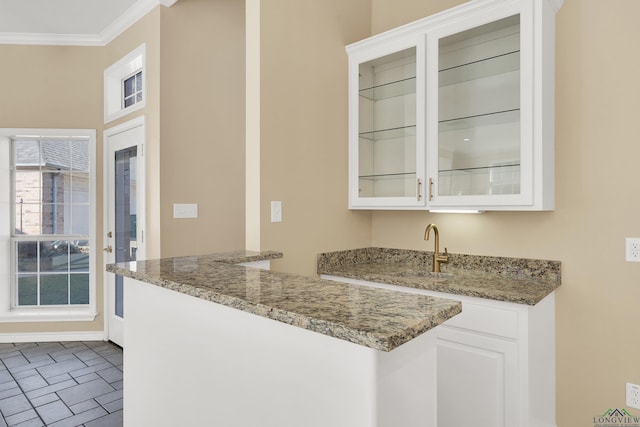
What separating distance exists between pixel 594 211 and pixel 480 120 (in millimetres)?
736

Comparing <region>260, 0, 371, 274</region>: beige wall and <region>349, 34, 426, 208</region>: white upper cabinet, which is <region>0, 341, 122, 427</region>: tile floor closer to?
<region>260, 0, 371, 274</region>: beige wall

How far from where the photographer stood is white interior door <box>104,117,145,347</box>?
342cm

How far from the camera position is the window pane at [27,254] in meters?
3.98

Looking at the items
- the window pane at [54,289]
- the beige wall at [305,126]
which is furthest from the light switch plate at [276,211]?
the window pane at [54,289]

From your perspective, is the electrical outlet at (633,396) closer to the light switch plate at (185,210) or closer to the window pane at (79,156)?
the light switch plate at (185,210)

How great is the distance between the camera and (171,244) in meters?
3.17

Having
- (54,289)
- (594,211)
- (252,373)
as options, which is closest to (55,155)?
(54,289)

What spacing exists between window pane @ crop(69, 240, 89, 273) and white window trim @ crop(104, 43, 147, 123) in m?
1.25

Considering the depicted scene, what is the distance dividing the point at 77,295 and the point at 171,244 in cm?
166

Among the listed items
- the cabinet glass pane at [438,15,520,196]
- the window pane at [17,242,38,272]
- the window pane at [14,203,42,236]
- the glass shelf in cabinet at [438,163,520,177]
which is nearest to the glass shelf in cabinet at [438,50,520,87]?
the cabinet glass pane at [438,15,520,196]

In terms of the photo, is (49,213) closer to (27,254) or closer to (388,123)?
(27,254)

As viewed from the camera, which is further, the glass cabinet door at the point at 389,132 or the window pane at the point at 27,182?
the window pane at the point at 27,182

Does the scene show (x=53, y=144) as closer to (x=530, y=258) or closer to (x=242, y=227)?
(x=242, y=227)

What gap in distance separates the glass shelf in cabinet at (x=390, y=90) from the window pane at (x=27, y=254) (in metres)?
3.57
